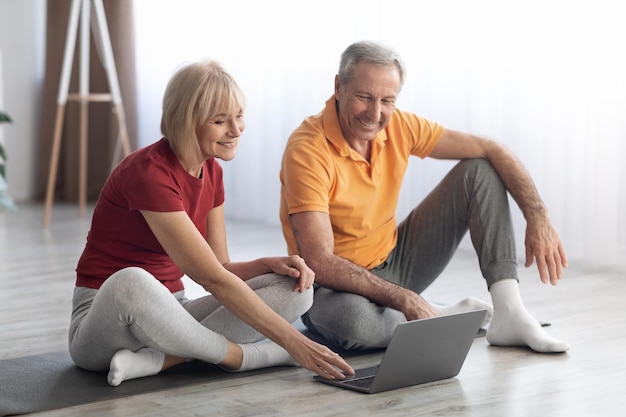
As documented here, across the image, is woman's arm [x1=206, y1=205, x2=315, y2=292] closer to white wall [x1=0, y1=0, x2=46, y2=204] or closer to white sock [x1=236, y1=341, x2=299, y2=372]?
white sock [x1=236, y1=341, x2=299, y2=372]

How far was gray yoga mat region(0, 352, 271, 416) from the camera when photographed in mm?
1869

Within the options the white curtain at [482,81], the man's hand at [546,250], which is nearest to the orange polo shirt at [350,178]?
the man's hand at [546,250]

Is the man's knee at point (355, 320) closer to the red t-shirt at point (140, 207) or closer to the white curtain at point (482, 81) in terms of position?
the red t-shirt at point (140, 207)

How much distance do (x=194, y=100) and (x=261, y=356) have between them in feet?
1.87

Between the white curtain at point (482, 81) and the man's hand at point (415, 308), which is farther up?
the white curtain at point (482, 81)

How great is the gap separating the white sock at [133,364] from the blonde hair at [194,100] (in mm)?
419

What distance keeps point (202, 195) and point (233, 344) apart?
1.06ft

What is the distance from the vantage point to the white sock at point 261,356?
6.82 feet

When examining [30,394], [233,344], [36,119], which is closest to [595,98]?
[233,344]

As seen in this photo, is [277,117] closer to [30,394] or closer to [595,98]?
[595,98]

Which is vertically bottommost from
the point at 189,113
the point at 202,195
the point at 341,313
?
the point at 341,313

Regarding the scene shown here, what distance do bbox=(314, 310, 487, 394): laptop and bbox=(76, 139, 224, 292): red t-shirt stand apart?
1.42ft

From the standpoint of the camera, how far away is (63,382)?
6.59 ft

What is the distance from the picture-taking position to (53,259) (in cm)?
379
